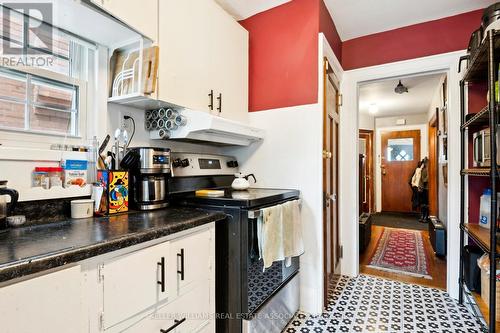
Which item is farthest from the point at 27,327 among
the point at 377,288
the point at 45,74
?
the point at 377,288

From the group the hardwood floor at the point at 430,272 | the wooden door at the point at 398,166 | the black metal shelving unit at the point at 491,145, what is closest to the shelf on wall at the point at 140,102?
the black metal shelving unit at the point at 491,145

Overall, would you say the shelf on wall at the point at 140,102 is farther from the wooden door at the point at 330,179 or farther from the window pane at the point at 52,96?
the wooden door at the point at 330,179

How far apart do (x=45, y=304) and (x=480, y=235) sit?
2.34 metres

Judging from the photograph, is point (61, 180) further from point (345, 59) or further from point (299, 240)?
point (345, 59)

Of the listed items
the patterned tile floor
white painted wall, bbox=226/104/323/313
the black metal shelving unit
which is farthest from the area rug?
white painted wall, bbox=226/104/323/313

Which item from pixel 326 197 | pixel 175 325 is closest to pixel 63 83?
pixel 175 325

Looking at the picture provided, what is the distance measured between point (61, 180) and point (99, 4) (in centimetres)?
84

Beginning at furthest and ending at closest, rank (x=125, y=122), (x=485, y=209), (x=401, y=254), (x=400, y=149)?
1. (x=400, y=149)
2. (x=401, y=254)
3. (x=485, y=209)
4. (x=125, y=122)

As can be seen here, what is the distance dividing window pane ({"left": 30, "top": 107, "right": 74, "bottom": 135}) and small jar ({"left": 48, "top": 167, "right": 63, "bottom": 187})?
8.7 inches

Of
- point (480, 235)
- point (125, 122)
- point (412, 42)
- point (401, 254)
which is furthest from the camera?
point (401, 254)

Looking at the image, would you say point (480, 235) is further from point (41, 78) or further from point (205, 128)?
point (41, 78)

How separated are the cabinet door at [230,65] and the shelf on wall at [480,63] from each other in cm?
161

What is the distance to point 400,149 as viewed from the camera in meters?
6.32

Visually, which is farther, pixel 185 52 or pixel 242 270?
pixel 185 52
